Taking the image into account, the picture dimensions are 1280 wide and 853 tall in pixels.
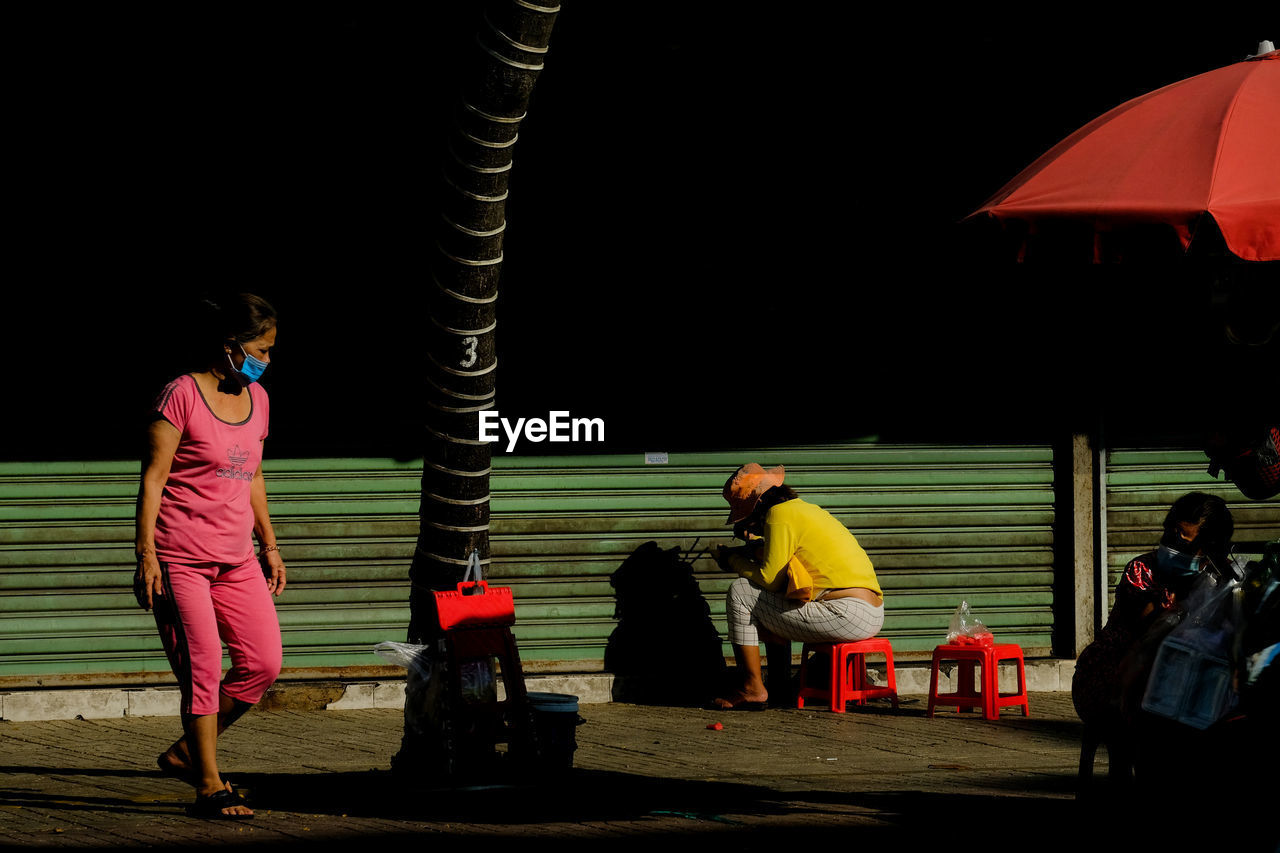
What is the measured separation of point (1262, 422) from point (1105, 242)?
2.83 ft

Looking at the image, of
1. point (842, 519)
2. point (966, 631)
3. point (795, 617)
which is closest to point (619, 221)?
point (842, 519)

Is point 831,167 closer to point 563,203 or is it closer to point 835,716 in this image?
point 563,203

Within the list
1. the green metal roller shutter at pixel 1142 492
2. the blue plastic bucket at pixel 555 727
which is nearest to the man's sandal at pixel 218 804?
the blue plastic bucket at pixel 555 727

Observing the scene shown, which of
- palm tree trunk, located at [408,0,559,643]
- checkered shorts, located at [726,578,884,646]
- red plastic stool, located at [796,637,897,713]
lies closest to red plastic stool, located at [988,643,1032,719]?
red plastic stool, located at [796,637,897,713]

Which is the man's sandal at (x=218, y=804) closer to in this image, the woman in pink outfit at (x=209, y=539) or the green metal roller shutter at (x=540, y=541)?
the woman in pink outfit at (x=209, y=539)

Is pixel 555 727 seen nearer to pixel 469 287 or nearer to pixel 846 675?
pixel 469 287

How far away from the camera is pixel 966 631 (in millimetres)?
9414

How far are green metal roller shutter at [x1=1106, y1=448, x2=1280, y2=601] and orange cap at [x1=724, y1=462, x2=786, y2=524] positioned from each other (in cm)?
260

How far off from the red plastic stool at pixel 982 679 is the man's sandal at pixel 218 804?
4.39 meters

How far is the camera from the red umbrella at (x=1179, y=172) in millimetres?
4648

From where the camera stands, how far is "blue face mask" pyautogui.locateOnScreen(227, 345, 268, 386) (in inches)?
236

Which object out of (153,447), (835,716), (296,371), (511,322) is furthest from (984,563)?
(153,447)

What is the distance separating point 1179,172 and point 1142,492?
6.17 m

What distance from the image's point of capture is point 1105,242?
489 cm
